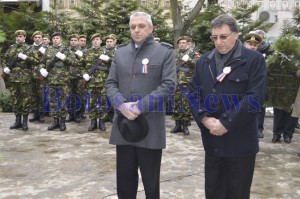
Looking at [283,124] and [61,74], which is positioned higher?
[61,74]

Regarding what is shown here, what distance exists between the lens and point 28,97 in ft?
24.3

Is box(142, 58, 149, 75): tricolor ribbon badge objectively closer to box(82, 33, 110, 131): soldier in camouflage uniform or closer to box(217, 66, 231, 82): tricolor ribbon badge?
box(217, 66, 231, 82): tricolor ribbon badge

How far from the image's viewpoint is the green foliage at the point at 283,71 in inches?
219

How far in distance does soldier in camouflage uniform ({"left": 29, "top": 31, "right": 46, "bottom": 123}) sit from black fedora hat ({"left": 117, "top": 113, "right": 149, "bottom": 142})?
4.77 meters

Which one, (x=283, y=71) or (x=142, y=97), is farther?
(x=283, y=71)

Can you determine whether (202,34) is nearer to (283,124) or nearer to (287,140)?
(283,124)

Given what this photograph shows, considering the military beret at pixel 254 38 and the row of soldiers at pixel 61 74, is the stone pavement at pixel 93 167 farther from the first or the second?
the military beret at pixel 254 38

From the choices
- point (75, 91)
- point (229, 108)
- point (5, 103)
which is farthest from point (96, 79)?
point (229, 108)

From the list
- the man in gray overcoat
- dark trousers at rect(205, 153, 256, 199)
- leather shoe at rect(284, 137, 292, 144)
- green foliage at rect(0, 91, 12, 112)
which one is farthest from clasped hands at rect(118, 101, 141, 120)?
green foliage at rect(0, 91, 12, 112)

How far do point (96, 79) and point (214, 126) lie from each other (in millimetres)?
4723

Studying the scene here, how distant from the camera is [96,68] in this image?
7.28m

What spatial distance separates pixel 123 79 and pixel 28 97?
4.64 metres

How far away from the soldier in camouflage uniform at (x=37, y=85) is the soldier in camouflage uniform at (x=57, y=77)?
214 mm

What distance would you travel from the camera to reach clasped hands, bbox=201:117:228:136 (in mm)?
2805
